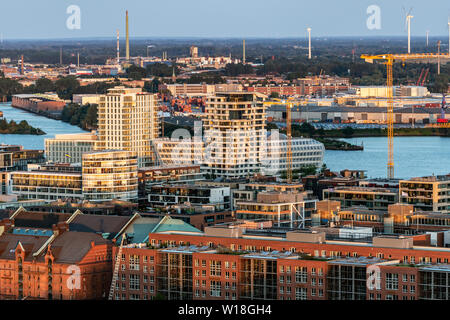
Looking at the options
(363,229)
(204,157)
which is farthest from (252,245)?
(204,157)

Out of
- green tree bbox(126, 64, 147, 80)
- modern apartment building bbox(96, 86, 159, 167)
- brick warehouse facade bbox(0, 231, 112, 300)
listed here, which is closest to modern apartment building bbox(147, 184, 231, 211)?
brick warehouse facade bbox(0, 231, 112, 300)

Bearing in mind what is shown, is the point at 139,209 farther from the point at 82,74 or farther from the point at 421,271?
the point at 82,74

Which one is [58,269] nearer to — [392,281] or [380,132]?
[392,281]

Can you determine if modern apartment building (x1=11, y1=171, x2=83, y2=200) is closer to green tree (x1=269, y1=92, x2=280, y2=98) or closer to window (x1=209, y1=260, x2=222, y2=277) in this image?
window (x1=209, y1=260, x2=222, y2=277)

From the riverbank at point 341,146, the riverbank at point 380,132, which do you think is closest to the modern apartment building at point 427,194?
the riverbank at point 341,146

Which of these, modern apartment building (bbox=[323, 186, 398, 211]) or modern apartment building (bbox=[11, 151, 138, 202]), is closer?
modern apartment building (bbox=[323, 186, 398, 211])

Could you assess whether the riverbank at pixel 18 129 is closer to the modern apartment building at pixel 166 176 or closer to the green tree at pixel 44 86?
the modern apartment building at pixel 166 176
